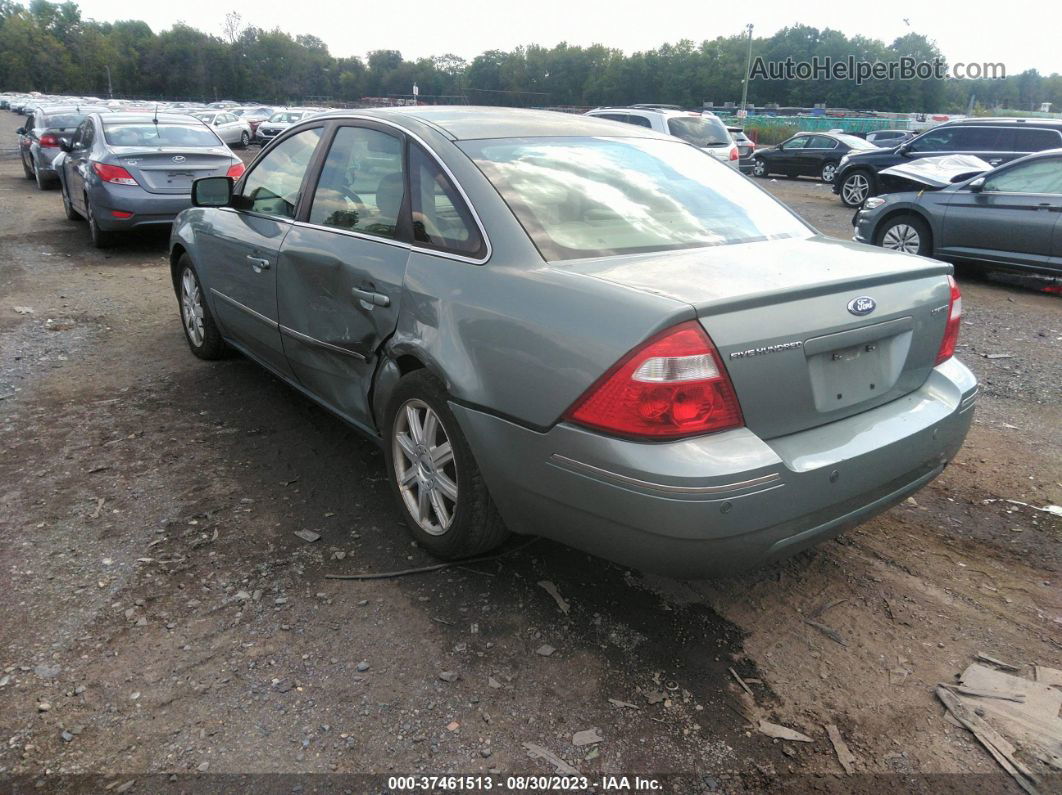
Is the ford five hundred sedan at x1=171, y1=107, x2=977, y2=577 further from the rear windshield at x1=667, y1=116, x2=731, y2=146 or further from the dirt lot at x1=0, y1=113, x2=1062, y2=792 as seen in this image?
the rear windshield at x1=667, y1=116, x2=731, y2=146

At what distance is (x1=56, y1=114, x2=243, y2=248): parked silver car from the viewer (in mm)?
9344

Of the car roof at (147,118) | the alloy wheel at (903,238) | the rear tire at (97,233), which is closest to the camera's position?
the alloy wheel at (903,238)

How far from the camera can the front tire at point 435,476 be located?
2.92 metres

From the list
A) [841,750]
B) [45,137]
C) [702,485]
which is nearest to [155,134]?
[45,137]

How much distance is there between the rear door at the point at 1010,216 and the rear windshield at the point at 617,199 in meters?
6.28

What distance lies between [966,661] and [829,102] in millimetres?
96945

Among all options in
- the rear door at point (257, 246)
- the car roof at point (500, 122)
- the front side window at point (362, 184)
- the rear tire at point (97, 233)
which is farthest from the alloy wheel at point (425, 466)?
the rear tire at point (97, 233)

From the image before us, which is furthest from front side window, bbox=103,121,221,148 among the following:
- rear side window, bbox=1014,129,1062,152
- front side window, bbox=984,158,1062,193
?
rear side window, bbox=1014,129,1062,152

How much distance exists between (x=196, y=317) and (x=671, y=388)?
4.30m

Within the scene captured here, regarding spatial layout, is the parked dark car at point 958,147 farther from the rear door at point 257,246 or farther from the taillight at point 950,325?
the rear door at point 257,246

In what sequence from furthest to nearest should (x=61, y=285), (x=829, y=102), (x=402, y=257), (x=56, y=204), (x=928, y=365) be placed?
(x=829, y=102) → (x=56, y=204) → (x=61, y=285) → (x=402, y=257) → (x=928, y=365)

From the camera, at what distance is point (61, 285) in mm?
8305

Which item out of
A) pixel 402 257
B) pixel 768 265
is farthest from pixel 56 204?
pixel 768 265

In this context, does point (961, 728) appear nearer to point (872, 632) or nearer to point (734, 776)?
point (872, 632)
